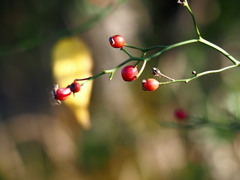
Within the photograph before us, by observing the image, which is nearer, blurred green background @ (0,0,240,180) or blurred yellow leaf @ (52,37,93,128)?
blurred yellow leaf @ (52,37,93,128)

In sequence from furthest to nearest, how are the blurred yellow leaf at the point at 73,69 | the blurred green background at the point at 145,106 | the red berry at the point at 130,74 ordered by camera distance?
the blurred green background at the point at 145,106 → the blurred yellow leaf at the point at 73,69 → the red berry at the point at 130,74

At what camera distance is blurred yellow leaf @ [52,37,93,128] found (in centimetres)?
174

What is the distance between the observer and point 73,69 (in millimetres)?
1753

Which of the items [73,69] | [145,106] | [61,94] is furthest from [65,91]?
[145,106]

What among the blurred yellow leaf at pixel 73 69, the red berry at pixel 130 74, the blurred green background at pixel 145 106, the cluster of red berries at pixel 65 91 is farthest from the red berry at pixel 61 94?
the blurred green background at pixel 145 106

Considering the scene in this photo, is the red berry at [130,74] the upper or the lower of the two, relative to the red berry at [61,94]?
lower

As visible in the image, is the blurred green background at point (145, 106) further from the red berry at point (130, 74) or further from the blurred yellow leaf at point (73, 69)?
the red berry at point (130, 74)

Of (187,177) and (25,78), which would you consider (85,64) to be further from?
(25,78)

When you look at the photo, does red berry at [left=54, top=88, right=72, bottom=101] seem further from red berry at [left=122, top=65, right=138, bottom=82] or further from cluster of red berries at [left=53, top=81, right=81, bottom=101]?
red berry at [left=122, top=65, right=138, bottom=82]

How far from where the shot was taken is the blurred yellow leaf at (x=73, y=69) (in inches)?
68.3

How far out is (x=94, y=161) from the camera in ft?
8.70

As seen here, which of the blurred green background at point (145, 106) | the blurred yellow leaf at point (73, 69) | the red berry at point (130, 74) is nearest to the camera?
the red berry at point (130, 74)

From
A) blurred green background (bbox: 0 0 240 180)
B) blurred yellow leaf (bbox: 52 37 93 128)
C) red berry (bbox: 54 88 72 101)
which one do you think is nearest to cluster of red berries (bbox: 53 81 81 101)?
red berry (bbox: 54 88 72 101)

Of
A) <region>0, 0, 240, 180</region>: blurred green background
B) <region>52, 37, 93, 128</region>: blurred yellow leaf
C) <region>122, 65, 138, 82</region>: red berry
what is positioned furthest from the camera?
<region>0, 0, 240, 180</region>: blurred green background
